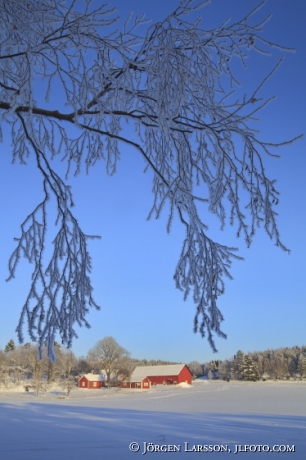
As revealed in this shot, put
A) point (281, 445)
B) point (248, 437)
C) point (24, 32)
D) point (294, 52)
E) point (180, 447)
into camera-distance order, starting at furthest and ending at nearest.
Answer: point (248, 437) → point (281, 445) → point (180, 447) → point (294, 52) → point (24, 32)

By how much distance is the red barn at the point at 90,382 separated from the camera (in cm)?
5722

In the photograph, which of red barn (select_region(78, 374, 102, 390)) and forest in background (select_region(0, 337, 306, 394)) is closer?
forest in background (select_region(0, 337, 306, 394))

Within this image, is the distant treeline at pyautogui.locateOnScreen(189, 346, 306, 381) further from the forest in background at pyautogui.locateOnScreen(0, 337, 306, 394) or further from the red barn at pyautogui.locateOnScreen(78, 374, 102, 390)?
the red barn at pyautogui.locateOnScreen(78, 374, 102, 390)

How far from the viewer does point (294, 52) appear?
2242 mm

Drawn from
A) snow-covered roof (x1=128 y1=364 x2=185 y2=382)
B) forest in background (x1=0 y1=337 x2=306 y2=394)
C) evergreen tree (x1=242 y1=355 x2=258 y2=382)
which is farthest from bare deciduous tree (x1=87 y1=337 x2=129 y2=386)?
evergreen tree (x1=242 y1=355 x2=258 y2=382)

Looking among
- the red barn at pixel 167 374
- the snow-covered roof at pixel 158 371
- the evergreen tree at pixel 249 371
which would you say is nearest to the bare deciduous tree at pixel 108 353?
the red barn at pixel 167 374

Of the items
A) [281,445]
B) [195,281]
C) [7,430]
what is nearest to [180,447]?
[281,445]

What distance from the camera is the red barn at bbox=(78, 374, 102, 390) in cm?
5722

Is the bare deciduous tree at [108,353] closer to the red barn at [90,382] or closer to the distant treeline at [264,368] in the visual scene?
the red barn at [90,382]

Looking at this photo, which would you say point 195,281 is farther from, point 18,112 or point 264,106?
point 18,112

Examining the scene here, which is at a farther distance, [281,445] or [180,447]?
[281,445]

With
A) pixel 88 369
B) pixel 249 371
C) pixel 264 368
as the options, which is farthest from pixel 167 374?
pixel 264 368

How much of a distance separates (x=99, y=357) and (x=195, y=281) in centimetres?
5505

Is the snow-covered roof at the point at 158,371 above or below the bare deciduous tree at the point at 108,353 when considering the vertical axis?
below
